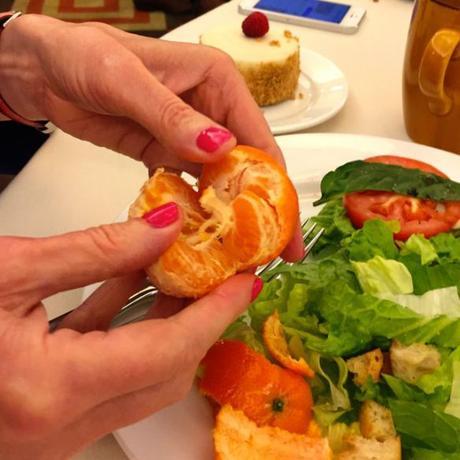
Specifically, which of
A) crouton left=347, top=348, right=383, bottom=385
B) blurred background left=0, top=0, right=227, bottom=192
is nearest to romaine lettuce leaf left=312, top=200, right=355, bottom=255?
crouton left=347, top=348, right=383, bottom=385

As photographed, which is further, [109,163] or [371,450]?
[109,163]

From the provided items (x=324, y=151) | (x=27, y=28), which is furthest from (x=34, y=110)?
(x=324, y=151)

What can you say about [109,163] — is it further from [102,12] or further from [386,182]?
[102,12]

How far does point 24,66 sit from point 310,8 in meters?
0.96

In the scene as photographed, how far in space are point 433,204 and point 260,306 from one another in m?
0.31

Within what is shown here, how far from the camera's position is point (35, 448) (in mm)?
574

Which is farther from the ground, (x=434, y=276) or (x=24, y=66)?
(x=24, y=66)

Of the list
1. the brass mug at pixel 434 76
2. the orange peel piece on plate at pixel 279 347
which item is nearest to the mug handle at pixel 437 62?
the brass mug at pixel 434 76

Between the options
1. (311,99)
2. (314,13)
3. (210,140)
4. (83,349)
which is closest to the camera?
(83,349)

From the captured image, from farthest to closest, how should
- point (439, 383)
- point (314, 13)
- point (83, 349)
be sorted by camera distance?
point (314, 13) → point (439, 383) → point (83, 349)

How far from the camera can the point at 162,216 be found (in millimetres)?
622

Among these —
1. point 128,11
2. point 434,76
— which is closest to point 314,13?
point 434,76

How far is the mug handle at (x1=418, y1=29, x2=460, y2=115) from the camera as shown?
1.05 meters

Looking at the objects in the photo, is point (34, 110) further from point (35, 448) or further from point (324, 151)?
point (35, 448)
